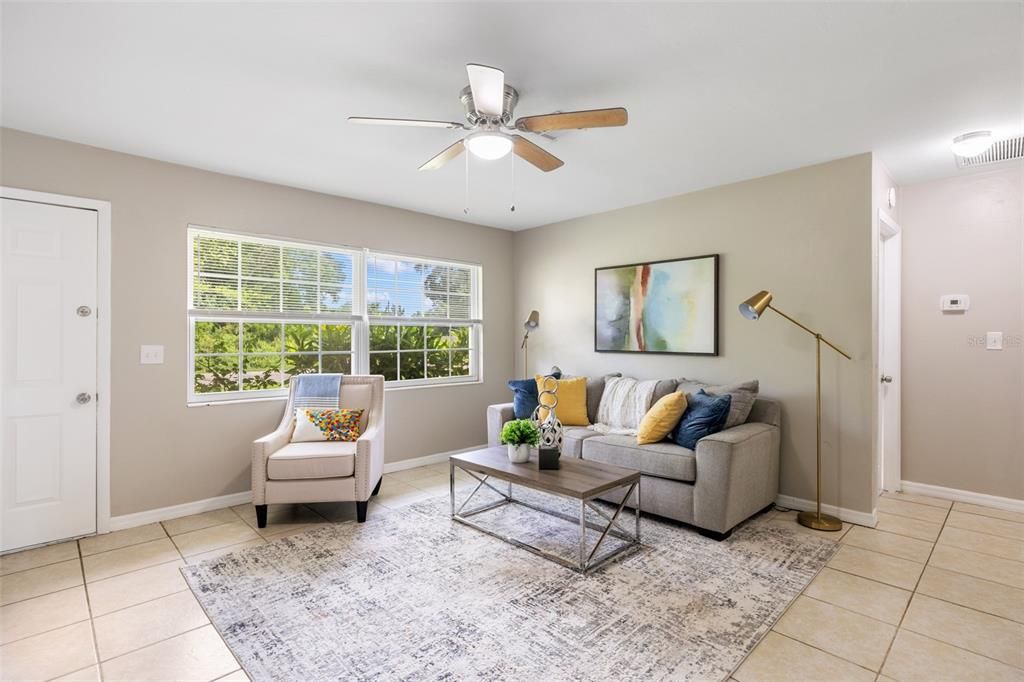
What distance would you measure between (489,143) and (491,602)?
2211mm

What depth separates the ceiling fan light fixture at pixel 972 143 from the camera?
2.94 meters

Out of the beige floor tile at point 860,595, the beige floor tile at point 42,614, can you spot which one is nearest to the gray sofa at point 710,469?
the beige floor tile at point 860,595

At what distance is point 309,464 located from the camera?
3.27 metres

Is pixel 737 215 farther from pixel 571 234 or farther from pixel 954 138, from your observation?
pixel 571 234

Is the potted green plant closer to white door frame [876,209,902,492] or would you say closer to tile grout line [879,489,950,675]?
tile grout line [879,489,950,675]

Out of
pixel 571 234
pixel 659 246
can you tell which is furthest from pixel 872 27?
pixel 571 234

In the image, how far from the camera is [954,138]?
304 centimetres

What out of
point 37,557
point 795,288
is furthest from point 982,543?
point 37,557

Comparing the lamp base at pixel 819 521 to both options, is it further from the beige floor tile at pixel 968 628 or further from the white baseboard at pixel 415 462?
the white baseboard at pixel 415 462

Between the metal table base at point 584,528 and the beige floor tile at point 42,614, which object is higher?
the metal table base at point 584,528

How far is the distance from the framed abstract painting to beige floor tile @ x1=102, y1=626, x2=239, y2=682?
3666 mm

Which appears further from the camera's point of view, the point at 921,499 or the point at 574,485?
the point at 921,499

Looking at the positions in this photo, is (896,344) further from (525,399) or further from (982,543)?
(525,399)

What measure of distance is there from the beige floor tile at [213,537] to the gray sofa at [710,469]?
2.39 m
